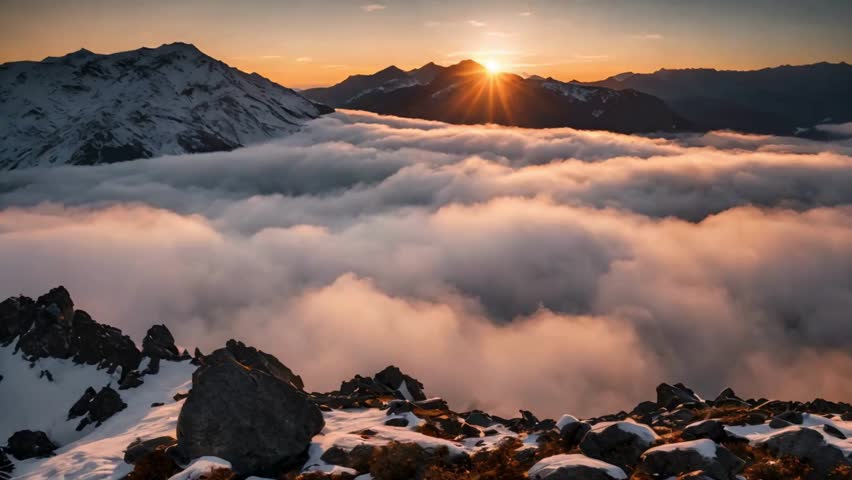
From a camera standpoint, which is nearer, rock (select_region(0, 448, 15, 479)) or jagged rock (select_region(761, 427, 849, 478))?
jagged rock (select_region(761, 427, 849, 478))

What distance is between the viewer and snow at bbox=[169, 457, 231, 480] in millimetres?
20438

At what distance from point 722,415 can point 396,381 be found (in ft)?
109

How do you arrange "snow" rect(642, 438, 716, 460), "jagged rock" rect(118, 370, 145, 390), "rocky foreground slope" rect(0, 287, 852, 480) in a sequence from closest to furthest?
"snow" rect(642, 438, 716, 460) → "rocky foreground slope" rect(0, 287, 852, 480) → "jagged rock" rect(118, 370, 145, 390)

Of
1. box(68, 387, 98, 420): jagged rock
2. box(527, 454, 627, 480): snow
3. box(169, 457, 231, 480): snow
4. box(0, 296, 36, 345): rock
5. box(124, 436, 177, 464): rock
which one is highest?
box(527, 454, 627, 480): snow

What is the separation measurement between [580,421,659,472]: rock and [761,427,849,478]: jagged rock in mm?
4497

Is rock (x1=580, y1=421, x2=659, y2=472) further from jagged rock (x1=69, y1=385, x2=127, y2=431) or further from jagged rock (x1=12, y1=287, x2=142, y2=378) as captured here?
jagged rock (x1=12, y1=287, x2=142, y2=378)

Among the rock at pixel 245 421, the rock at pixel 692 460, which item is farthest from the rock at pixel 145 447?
the rock at pixel 692 460

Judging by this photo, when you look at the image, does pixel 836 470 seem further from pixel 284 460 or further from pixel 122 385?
pixel 122 385

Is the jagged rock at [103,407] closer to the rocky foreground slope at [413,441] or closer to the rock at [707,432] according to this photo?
the rocky foreground slope at [413,441]

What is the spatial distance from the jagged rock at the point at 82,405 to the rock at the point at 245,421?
45.0 metres

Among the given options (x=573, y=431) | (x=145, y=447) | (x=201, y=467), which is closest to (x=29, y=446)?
(x=145, y=447)

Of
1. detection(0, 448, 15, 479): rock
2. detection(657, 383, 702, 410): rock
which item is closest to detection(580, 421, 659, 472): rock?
detection(657, 383, 702, 410): rock

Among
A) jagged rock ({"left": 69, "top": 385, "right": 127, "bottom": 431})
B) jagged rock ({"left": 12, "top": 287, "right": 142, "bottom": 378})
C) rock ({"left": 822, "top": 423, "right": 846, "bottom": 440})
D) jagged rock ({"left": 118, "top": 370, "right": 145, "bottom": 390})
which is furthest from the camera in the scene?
jagged rock ({"left": 12, "top": 287, "right": 142, "bottom": 378})

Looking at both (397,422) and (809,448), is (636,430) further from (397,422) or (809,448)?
(397,422)
